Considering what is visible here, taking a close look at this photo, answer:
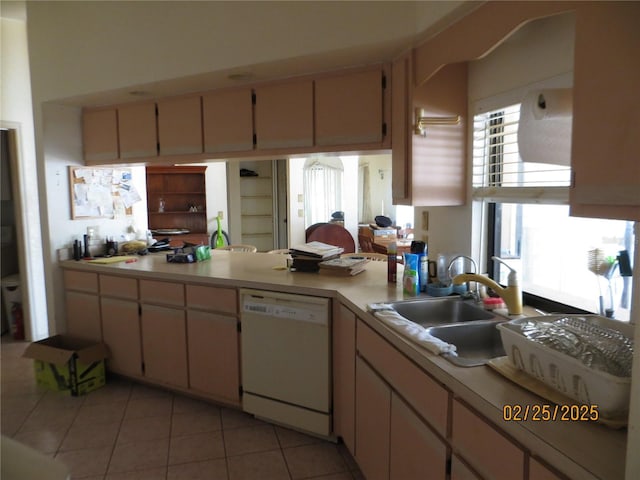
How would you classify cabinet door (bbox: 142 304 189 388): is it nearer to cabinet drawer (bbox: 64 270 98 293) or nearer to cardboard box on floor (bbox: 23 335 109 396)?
cardboard box on floor (bbox: 23 335 109 396)

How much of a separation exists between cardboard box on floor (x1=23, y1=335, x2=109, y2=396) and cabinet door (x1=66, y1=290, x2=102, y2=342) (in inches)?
7.2

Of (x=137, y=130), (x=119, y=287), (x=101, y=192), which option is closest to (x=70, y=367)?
(x=119, y=287)

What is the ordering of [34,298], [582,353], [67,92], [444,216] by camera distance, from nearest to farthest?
[582,353]
[444,216]
[67,92]
[34,298]

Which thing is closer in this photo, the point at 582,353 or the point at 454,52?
the point at 582,353

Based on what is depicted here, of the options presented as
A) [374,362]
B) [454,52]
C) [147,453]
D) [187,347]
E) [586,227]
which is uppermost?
[454,52]

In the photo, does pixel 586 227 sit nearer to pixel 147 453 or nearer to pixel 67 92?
pixel 147 453

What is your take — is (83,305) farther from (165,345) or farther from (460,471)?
(460,471)

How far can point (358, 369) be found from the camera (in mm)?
2131

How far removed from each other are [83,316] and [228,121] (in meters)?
1.93

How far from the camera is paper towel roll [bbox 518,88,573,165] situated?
144 centimetres

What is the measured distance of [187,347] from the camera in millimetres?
2986

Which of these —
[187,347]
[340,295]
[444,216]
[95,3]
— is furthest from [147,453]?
[95,3]

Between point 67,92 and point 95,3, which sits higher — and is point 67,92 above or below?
below

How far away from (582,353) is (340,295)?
4.32 feet
